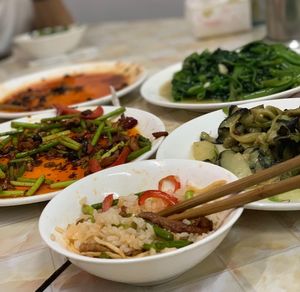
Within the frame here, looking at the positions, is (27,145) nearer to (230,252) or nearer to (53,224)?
(53,224)

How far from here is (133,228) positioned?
0.91 meters

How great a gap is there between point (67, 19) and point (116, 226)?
2.81 meters

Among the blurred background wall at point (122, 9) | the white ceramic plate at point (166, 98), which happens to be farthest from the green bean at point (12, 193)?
the blurred background wall at point (122, 9)

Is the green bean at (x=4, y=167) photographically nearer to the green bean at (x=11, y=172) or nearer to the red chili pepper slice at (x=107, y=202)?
the green bean at (x=11, y=172)

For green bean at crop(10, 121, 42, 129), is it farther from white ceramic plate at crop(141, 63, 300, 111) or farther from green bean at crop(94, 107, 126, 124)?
white ceramic plate at crop(141, 63, 300, 111)

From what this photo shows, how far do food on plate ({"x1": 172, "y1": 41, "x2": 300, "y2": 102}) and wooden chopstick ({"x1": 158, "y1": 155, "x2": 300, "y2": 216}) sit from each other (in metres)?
0.76

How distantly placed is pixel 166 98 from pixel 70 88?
607 mm

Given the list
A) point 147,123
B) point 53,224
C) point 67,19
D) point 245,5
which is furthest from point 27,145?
point 67,19

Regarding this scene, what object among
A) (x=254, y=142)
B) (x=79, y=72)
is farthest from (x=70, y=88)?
(x=254, y=142)

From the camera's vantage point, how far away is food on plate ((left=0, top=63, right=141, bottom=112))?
80.6 inches

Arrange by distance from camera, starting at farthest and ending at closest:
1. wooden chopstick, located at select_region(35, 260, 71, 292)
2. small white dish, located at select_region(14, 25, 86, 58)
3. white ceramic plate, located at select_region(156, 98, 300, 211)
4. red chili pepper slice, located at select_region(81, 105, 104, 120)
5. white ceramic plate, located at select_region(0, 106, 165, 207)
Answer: small white dish, located at select_region(14, 25, 86, 58) → red chili pepper slice, located at select_region(81, 105, 104, 120) → white ceramic plate, located at select_region(156, 98, 300, 211) → white ceramic plate, located at select_region(0, 106, 165, 207) → wooden chopstick, located at select_region(35, 260, 71, 292)

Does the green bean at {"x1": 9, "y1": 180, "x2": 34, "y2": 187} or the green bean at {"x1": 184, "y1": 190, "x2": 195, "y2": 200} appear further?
the green bean at {"x1": 9, "y1": 180, "x2": 34, "y2": 187}

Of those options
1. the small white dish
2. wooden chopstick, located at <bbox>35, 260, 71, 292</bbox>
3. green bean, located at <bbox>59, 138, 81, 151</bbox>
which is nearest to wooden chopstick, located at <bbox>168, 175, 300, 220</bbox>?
wooden chopstick, located at <bbox>35, 260, 71, 292</bbox>

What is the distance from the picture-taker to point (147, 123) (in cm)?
152
